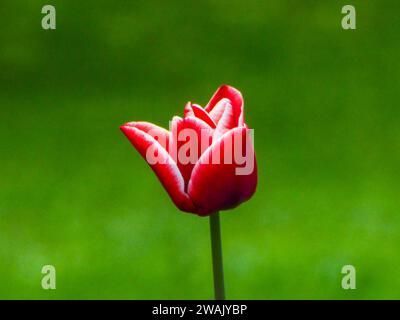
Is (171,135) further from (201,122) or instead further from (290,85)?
(290,85)

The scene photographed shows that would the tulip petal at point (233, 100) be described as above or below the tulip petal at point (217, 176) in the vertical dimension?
above

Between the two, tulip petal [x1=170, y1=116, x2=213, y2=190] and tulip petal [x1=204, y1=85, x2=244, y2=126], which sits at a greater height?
tulip petal [x1=204, y1=85, x2=244, y2=126]

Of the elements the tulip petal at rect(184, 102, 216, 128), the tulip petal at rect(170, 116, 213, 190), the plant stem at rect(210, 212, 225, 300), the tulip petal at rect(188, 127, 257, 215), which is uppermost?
the tulip petal at rect(184, 102, 216, 128)

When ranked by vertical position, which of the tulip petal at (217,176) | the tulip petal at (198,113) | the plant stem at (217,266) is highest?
the tulip petal at (198,113)

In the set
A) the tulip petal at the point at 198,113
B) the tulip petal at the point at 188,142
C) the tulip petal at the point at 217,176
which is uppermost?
the tulip petal at the point at 198,113

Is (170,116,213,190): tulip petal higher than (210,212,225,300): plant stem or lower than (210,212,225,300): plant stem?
higher
